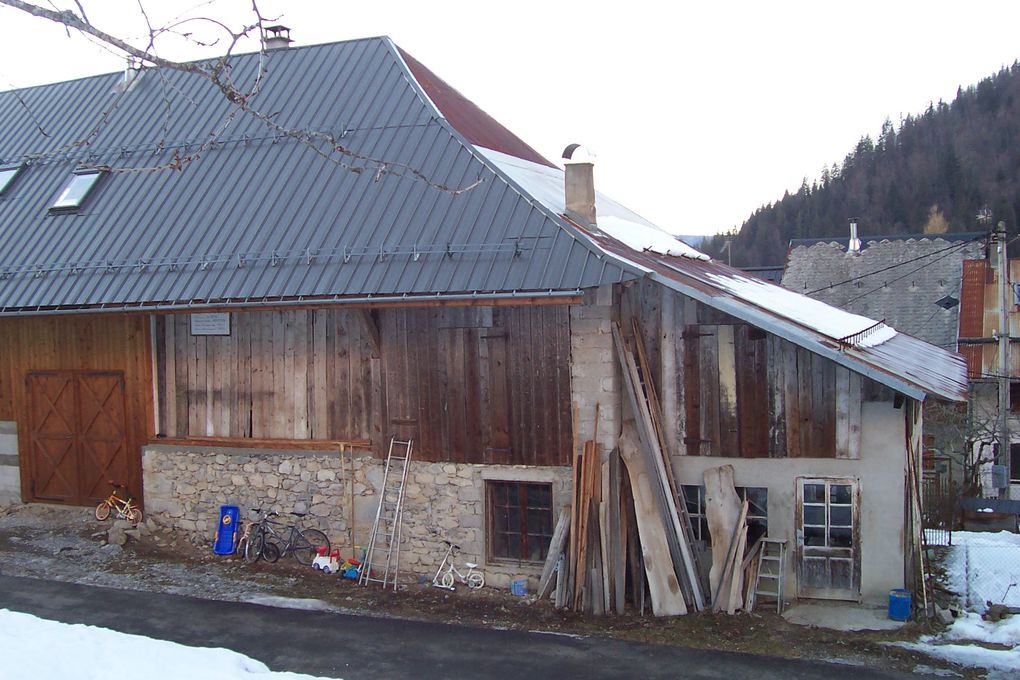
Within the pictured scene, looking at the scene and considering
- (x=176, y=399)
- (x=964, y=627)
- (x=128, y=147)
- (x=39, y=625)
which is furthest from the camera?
(x=128, y=147)

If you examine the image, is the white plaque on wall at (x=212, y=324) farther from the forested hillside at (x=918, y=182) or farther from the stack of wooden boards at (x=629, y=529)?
the forested hillside at (x=918, y=182)

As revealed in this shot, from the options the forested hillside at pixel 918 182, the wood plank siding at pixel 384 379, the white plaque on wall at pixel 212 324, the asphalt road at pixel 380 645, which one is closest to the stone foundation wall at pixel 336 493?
the wood plank siding at pixel 384 379

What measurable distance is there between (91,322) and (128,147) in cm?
336

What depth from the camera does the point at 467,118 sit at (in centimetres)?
1589

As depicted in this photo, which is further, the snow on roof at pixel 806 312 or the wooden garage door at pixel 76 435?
the wooden garage door at pixel 76 435

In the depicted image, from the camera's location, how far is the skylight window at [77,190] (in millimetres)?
15782

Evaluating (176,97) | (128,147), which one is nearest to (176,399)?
(128,147)

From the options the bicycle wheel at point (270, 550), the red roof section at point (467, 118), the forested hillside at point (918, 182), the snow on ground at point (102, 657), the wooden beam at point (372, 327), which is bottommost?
the bicycle wheel at point (270, 550)

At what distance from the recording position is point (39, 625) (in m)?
8.47

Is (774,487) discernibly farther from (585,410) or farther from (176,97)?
(176,97)

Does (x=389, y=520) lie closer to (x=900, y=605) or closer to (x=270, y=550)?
(x=270, y=550)

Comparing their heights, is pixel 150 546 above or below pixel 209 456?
below

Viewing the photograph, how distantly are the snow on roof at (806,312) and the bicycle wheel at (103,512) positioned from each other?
10.00 metres

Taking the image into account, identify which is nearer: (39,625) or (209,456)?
(39,625)
